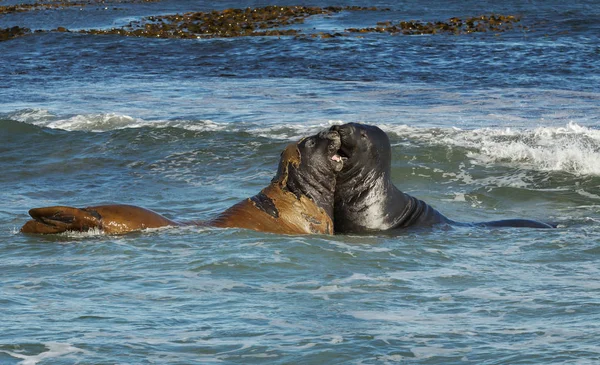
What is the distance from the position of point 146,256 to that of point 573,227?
4149mm

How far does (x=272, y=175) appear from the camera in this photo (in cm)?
1325

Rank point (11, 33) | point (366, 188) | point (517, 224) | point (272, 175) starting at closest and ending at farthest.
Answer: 1. point (366, 188)
2. point (517, 224)
3. point (272, 175)
4. point (11, 33)

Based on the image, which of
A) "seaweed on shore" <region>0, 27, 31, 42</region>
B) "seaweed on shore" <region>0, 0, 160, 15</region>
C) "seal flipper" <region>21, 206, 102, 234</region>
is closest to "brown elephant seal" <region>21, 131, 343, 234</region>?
"seal flipper" <region>21, 206, 102, 234</region>

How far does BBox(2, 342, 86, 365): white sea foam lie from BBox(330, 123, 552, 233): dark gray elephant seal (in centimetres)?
394

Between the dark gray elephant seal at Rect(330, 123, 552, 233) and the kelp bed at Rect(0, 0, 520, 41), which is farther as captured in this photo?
the kelp bed at Rect(0, 0, 520, 41)

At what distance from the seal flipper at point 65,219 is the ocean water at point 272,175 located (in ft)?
0.39

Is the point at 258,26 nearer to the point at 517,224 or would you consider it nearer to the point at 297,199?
the point at 517,224

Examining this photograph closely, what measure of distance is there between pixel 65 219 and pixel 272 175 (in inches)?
203

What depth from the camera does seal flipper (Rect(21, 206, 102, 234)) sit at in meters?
8.24

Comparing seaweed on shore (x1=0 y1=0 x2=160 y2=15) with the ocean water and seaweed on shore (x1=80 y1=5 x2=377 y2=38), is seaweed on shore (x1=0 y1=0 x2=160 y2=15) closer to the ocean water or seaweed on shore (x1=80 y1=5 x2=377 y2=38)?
seaweed on shore (x1=80 y1=5 x2=377 y2=38)

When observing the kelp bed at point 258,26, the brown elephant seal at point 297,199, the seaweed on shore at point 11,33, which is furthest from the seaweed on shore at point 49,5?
the brown elephant seal at point 297,199

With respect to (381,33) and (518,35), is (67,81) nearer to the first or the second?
(381,33)

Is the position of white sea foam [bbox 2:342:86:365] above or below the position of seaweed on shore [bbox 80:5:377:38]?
below

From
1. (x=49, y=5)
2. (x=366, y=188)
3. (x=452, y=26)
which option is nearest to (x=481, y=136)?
(x=366, y=188)
